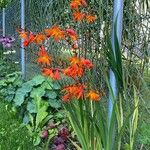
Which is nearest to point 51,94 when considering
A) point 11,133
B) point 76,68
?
point 11,133

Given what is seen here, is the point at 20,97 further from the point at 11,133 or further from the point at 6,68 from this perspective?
the point at 6,68

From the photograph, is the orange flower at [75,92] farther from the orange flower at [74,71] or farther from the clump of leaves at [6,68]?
the clump of leaves at [6,68]

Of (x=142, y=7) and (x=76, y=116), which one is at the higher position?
(x=142, y=7)

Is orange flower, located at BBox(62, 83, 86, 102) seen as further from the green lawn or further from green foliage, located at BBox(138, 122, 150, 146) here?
the green lawn

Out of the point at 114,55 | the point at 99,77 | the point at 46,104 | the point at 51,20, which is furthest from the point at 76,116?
the point at 51,20

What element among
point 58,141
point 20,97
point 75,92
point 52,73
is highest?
point 52,73

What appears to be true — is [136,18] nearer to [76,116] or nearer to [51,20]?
[76,116]

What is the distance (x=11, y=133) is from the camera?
19.0 ft

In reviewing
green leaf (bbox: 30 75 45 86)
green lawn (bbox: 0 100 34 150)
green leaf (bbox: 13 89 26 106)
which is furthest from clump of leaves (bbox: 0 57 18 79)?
green leaf (bbox: 30 75 45 86)

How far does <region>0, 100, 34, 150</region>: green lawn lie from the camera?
5.12m

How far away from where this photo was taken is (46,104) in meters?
6.08

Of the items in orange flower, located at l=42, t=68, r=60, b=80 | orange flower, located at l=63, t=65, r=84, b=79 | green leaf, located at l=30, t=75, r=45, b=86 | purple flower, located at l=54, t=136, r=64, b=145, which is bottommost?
purple flower, located at l=54, t=136, r=64, b=145

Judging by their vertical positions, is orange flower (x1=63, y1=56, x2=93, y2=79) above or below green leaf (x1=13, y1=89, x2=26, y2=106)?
above

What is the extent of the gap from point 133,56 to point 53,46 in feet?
6.34
